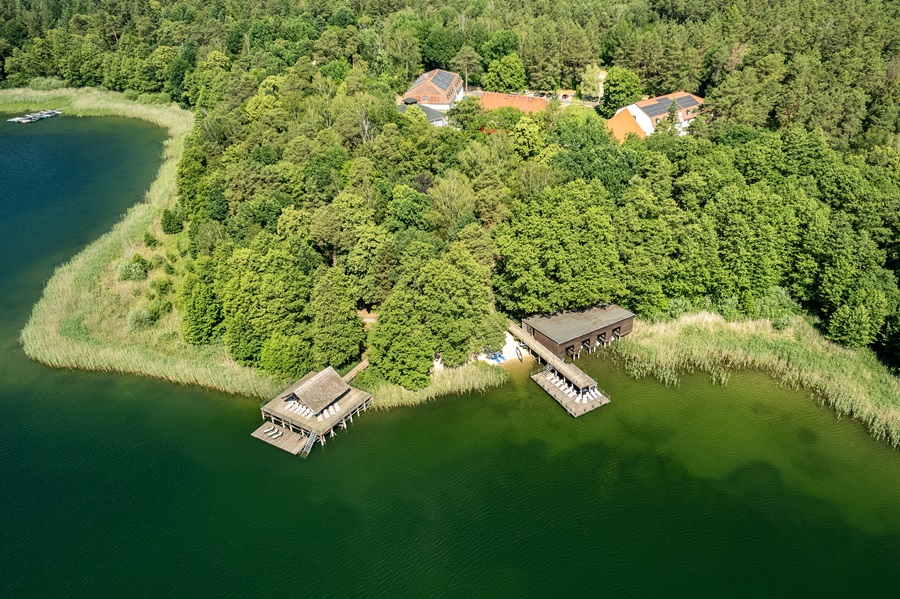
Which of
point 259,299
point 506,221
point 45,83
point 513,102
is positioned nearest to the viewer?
point 259,299

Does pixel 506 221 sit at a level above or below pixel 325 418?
above

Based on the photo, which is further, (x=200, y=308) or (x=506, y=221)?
(x=506, y=221)

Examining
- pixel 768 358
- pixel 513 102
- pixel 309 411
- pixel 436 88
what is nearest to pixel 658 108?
pixel 513 102

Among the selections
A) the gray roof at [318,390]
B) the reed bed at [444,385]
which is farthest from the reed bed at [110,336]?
the reed bed at [444,385]

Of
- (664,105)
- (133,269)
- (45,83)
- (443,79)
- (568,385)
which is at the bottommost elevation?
(45,83)

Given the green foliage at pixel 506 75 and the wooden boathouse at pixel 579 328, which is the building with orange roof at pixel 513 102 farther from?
the wooden boathouse at pixel 579 328

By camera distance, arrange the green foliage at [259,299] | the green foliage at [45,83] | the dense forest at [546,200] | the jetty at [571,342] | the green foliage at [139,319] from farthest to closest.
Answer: the green foliage at [45,83]
the green foliage at [139,319]
the dense forest at [546,200]
the green foliage at [259,299]
the jetty at [571,342]

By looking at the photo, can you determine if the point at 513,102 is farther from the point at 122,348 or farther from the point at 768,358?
the point at 122,348
